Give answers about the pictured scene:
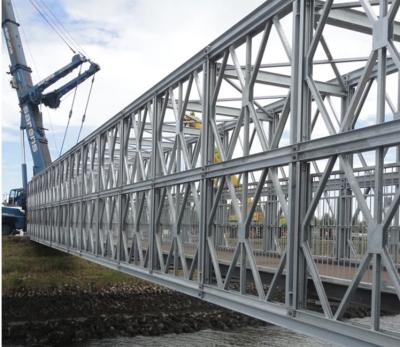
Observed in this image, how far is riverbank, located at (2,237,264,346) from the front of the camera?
24.5 metres

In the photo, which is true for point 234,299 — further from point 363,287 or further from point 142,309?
point 142,309

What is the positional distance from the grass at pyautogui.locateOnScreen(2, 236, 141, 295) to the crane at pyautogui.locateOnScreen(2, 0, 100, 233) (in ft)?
19.2

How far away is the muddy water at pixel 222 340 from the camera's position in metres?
22.7

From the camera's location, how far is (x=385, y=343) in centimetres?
578

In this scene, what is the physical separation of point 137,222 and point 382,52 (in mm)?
9229

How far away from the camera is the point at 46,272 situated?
108ft

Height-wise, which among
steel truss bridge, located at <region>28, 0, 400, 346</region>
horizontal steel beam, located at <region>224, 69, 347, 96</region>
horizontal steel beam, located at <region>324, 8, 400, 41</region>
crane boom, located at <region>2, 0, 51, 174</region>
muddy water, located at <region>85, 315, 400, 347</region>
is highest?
crane boom, located at <region>2, 0, 51, 174</region>

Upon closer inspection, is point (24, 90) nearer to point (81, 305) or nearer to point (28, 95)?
point (28, 95)

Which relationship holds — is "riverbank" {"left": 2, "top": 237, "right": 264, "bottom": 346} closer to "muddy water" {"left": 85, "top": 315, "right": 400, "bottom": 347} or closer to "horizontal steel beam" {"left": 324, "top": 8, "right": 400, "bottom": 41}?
"muddy water" {"left": 85, "top": 315, "right": 400, "bottom": 347}

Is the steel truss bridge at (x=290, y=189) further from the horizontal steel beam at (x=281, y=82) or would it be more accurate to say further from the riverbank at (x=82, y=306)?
the riverbank at (x=82, y=306)

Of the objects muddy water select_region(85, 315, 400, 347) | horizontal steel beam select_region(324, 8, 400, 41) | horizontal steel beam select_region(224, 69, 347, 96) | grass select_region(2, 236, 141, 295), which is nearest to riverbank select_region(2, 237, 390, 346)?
grass select_region(2, 236, 141, 295)

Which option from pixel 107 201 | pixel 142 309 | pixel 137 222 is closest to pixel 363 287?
pixel 137 222

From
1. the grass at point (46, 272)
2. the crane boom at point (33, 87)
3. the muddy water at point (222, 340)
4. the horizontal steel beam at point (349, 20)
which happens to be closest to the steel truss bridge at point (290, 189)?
the horizontal steel beam at point (349, 20)

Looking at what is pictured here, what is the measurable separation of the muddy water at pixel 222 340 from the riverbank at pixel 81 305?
0.77m
